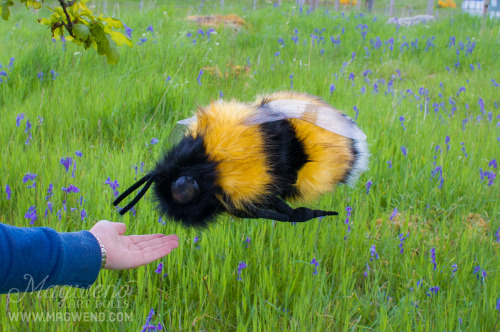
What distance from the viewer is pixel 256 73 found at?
4523mm

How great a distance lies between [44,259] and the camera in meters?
1.49

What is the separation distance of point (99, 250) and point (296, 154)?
31.3 inches

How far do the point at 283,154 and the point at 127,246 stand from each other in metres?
0.76

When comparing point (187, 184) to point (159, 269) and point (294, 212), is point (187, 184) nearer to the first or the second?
point (294, 212)

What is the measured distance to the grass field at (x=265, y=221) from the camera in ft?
6.31

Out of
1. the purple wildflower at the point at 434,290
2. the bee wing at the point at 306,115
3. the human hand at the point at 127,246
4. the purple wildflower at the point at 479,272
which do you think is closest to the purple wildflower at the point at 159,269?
the human hand at the point at 127,246

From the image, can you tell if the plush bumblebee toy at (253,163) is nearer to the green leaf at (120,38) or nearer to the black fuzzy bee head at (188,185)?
the black fuzzy bee head at (188,185)

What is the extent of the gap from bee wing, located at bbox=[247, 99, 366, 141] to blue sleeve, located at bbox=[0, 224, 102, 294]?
76 centimetres

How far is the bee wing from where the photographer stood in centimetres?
146

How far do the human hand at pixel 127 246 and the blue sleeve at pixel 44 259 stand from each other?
0.07m

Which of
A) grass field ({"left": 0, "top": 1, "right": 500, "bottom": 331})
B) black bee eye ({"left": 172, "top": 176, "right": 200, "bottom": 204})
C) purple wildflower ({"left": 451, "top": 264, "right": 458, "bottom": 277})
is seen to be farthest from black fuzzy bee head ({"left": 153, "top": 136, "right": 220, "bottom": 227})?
purple wildflower ({"left": 451, "top": 264, "right": 458, "bottom": 277})

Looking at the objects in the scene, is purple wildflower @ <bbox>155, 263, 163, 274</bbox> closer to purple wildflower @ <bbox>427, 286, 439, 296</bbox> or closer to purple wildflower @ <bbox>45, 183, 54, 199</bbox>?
purple wildflower @ <bbox>45, 183, 54, 199</bbox>

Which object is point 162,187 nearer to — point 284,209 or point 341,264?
point 284,209

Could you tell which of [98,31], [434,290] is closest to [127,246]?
[98,31]
